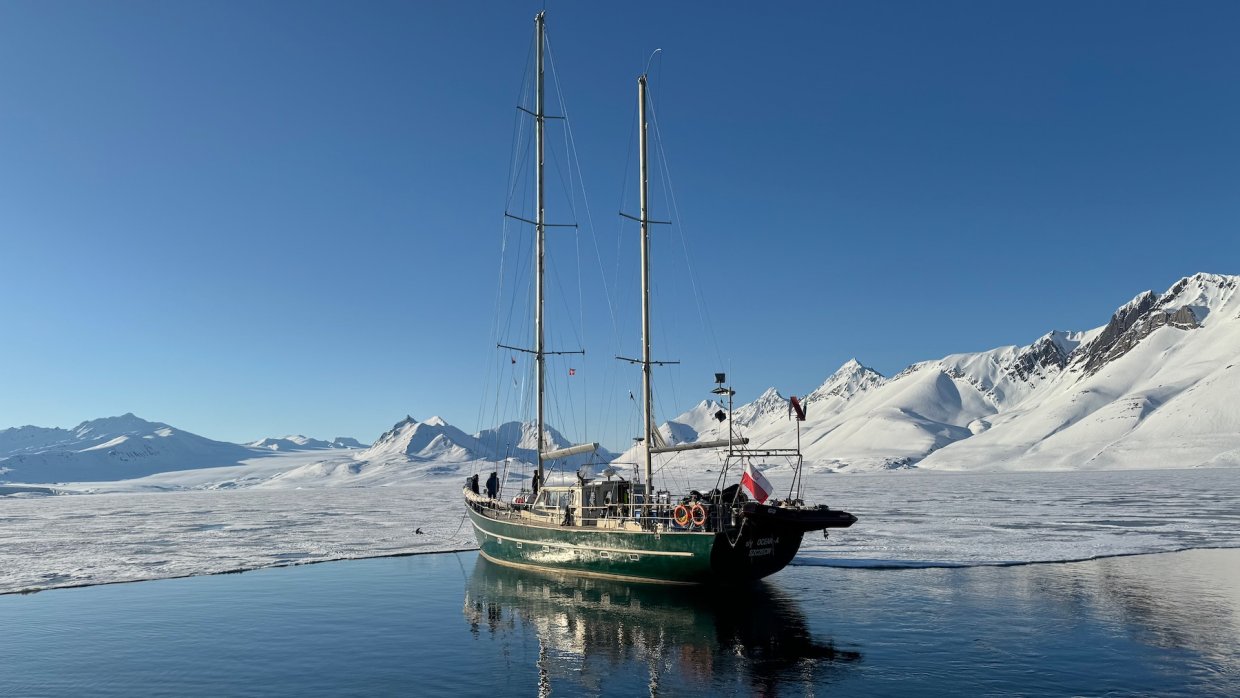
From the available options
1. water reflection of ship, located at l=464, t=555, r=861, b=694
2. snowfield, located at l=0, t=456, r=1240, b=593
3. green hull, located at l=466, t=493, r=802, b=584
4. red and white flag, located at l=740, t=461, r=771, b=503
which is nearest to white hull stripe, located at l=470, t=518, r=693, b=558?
green hull, located at l=466, t=493, r=802, b=584

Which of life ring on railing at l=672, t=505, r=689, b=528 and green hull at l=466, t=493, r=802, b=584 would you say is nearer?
green hull at l=466, t=493, r=802, b=584

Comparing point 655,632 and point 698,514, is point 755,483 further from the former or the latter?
point 655,632

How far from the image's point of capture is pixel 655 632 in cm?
2731

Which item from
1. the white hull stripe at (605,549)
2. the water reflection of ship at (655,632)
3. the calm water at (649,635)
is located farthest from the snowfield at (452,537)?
the water reflection of ship at (655,632)

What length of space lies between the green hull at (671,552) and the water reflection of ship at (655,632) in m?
0.75

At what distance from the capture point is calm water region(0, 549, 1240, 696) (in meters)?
21.0

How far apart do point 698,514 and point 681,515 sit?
0.94 m

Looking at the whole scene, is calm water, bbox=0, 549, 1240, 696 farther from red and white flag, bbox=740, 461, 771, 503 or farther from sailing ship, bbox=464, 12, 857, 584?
red and white flag, bbox=740, 461, 771, 503

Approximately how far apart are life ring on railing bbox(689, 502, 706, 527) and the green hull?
0.41 metres

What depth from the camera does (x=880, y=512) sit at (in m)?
75.5

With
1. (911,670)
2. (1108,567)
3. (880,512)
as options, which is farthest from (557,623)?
(880,512)

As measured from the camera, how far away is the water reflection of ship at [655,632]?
21734mm

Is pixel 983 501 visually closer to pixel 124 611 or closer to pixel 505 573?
pixel 505 573

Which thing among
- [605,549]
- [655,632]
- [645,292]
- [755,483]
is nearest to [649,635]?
[655,632]
